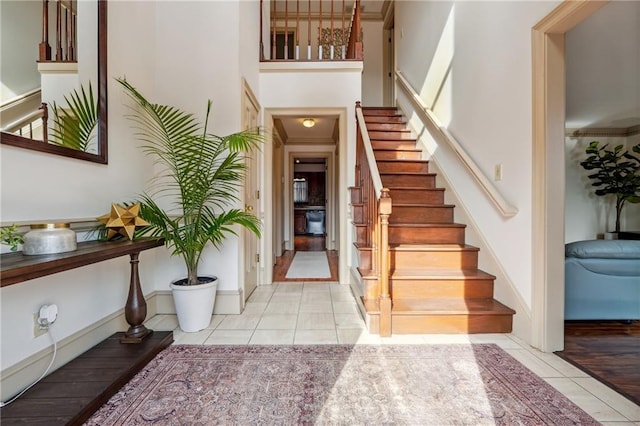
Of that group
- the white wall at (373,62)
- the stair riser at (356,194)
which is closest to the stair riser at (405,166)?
the stair riser at (356,194)

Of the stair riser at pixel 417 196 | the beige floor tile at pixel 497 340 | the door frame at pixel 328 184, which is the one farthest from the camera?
the door frame at pixel 328 184

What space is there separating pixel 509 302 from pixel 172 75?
321cm

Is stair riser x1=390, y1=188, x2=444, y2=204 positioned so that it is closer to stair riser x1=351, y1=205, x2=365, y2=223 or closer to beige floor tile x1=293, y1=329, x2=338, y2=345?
stair riser x1=351, y1=205, x2=365, y2=223

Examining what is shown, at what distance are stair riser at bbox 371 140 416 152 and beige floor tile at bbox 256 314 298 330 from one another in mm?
2401

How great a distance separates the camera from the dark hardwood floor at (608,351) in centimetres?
153

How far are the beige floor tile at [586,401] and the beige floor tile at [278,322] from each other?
5.22ft

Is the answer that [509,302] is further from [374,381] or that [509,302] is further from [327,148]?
[327,148]

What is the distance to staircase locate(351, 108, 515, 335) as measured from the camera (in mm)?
2053

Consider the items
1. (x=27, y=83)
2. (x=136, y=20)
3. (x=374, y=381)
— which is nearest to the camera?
(x=27, y=83)

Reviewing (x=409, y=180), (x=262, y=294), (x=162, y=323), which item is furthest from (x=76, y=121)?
(x=409, y=180)

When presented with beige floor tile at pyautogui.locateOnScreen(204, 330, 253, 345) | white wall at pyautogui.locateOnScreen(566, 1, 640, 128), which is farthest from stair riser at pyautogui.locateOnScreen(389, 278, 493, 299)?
white wall at pyautogui.locateOnScreen(566, 1, 640, 128)

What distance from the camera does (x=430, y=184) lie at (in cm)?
328

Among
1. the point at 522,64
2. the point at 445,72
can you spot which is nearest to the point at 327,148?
the point at 445,72

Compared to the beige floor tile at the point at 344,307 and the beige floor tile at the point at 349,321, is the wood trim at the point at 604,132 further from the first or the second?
the beige floor tile at the point at 349,321
